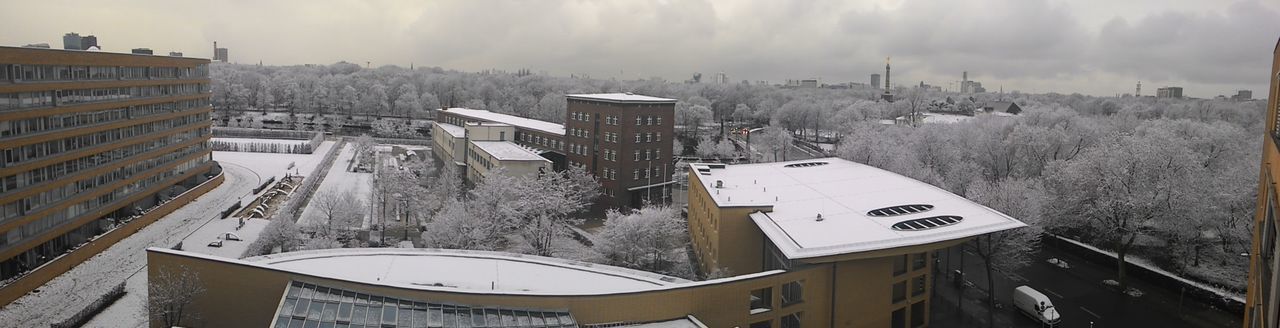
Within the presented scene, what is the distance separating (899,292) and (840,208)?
4662mm

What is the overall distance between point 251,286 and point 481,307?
6288 mm

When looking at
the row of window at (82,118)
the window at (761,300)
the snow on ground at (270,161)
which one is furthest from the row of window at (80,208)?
the window at (761,300)

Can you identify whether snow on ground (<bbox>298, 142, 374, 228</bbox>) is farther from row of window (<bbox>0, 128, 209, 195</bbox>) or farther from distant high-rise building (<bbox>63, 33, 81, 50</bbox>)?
distant high-rise building (<bbox>63, 33, 81, 50</bbox>)

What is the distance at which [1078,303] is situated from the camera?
29.6m

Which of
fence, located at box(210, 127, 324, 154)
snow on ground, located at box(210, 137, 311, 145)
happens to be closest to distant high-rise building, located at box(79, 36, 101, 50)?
fence, located at box(210, 127, 324, 154)

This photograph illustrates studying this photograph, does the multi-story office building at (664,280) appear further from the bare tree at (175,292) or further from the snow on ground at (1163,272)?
the snow on ground at (1163,272)

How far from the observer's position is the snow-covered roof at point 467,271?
21.3 metres

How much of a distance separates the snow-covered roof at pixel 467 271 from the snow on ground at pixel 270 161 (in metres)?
36.3

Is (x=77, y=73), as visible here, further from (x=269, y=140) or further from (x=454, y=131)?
(x=269, y=140)

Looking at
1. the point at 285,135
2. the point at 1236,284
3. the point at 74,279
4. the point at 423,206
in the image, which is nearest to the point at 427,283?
the point at 74,279

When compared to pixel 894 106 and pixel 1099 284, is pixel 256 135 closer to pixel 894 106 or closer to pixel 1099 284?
pixel 894 106

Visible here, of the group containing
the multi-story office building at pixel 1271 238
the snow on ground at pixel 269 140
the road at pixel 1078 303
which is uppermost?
the multi-story office building at pixel 1271 238

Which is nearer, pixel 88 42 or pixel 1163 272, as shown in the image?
pixel 1163 272

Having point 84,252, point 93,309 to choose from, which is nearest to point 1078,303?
point 93,309
